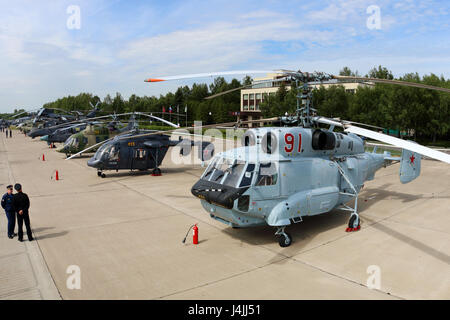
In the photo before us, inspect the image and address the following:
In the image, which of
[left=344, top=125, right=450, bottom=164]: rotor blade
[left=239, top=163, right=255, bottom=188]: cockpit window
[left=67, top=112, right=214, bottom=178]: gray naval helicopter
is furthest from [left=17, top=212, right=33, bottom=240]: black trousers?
[left=344, top=125, right=450, bottom=164]: rotor blade

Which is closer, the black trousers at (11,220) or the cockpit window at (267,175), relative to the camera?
the cockpit window at (267,175)

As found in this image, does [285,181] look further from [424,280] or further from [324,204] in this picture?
[424,280]

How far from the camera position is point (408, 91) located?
36688 millimetres

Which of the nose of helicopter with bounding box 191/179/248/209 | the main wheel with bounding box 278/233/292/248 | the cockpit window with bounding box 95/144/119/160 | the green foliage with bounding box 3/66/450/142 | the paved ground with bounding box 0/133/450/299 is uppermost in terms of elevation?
the green foliage with bounding box 3/66/450/142

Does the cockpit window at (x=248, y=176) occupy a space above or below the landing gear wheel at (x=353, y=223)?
above

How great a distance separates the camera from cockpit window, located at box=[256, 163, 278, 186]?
8648 mm

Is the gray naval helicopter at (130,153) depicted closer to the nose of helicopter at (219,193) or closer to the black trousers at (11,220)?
the black trousers at (11,220)

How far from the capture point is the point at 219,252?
8.52 metres

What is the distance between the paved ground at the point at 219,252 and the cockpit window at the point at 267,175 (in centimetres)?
174

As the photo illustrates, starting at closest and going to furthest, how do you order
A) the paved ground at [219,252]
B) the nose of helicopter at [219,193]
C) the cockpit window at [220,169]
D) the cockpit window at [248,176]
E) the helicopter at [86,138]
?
the paved ground at [219,252] → the nose of helicopter at [219,193] → the cockpit window at [248,176] → the cockpit window at [220,169] → the helicopter at [86,138]

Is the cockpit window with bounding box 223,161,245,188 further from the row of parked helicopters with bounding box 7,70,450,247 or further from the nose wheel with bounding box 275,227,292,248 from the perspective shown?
the nose wheel with bounding box 275,227,292,248

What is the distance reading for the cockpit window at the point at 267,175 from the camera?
8.65 meters

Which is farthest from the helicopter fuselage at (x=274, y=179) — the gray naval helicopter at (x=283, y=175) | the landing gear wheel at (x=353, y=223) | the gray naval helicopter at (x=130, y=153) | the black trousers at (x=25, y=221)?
the gray naval helicopter at (x=130, y=153)
